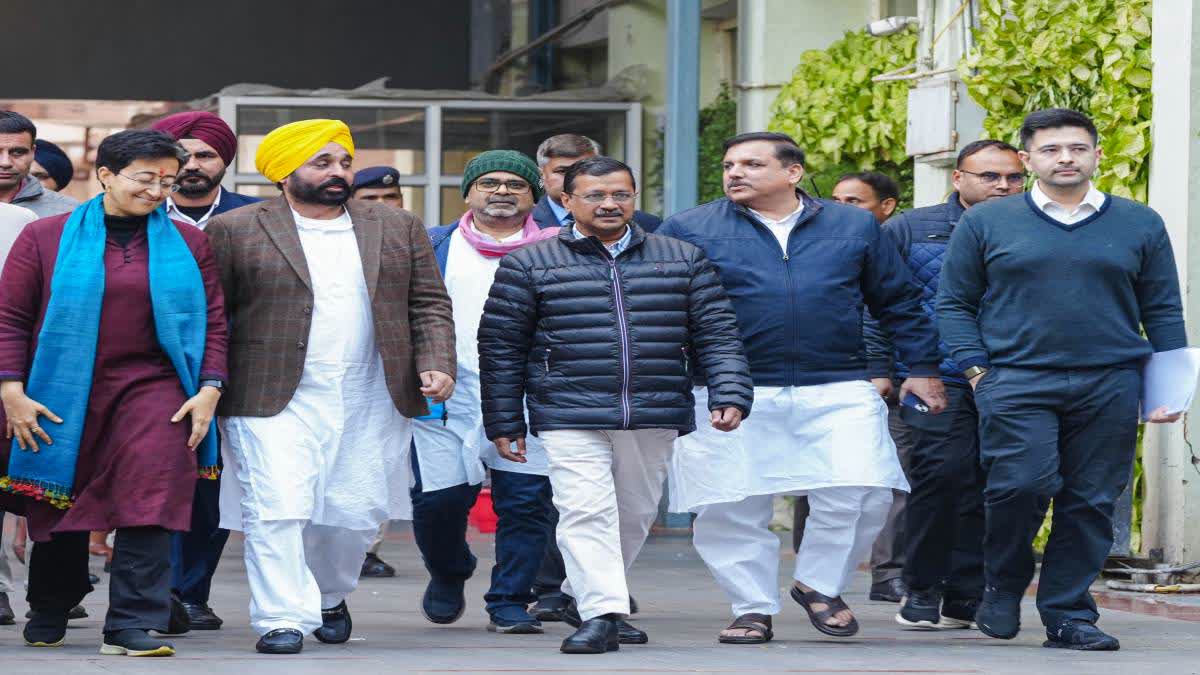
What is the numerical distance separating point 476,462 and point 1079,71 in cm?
386

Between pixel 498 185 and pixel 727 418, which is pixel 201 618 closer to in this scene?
pixel 498 185

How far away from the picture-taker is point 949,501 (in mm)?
8844

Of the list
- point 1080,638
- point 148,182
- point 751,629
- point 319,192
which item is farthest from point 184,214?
point 1080,638

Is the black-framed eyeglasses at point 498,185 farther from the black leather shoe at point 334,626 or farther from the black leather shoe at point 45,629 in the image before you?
the black leather shoe at point 45,629

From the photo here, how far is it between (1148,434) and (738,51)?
201 inches

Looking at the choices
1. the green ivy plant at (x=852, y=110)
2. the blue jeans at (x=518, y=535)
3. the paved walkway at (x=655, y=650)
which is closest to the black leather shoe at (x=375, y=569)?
the paved walkway at (x=655, y=650)

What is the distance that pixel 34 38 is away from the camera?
71.8ft

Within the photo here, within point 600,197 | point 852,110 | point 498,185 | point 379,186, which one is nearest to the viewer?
point 600,197

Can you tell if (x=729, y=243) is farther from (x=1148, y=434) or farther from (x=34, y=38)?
(x=34, y=38)

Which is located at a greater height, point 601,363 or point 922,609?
point 601,363

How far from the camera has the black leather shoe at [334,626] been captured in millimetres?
8156

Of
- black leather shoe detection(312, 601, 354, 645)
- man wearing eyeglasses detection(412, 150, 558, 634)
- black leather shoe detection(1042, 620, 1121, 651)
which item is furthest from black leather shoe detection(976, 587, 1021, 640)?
black leather shoe detection(312, 601, 354, 645)

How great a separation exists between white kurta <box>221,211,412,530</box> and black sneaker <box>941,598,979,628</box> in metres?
2.23

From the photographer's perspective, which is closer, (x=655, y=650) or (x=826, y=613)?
(x=655, y=650)
